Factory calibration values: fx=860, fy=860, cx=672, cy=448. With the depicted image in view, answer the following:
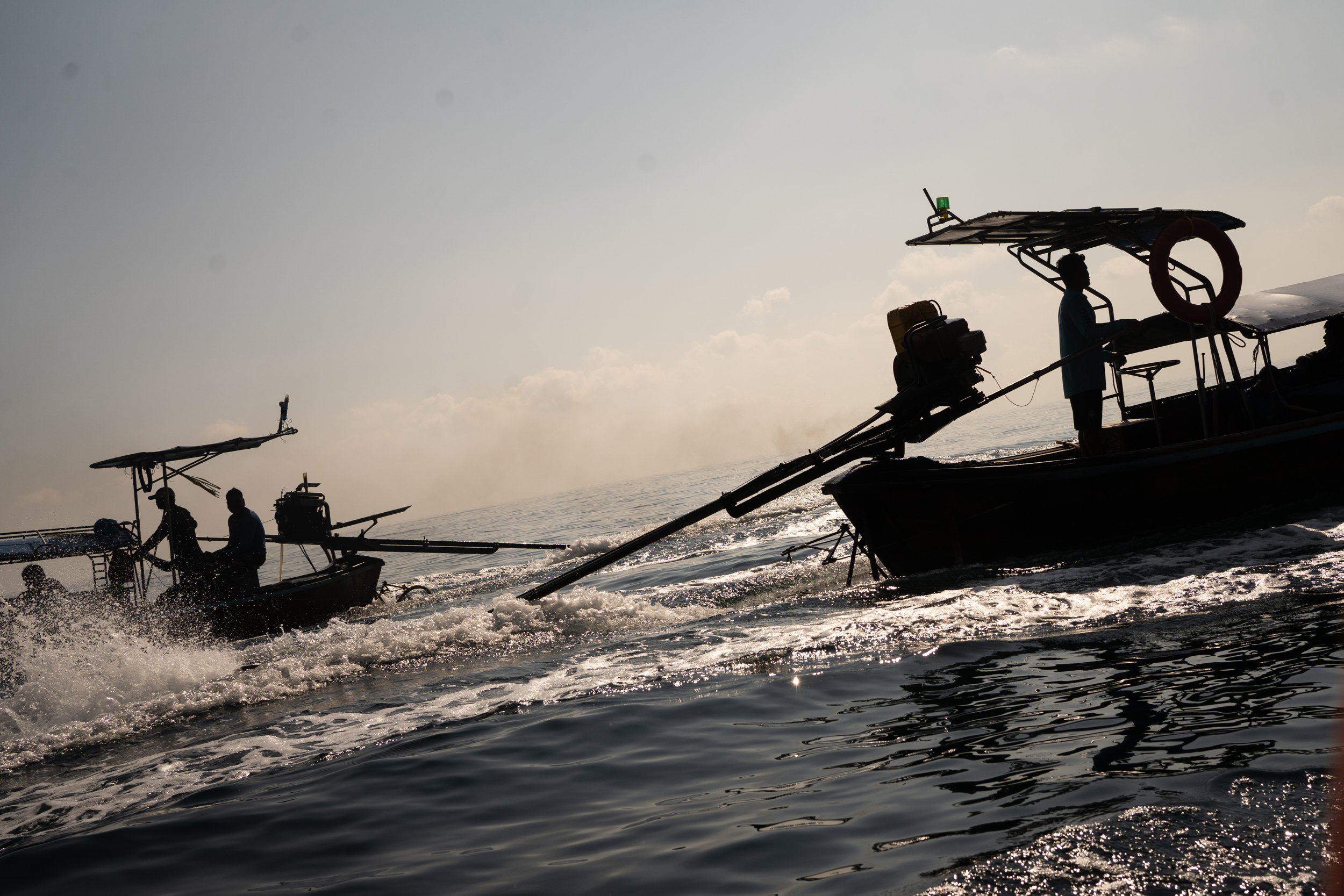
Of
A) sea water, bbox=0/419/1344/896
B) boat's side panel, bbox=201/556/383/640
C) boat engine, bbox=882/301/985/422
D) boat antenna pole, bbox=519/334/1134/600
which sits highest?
boat engine, bbox=882/301/985/422

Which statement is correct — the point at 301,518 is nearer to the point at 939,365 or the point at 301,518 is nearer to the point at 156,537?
the point at 156,537

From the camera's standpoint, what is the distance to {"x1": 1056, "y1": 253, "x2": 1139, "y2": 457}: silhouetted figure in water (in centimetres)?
974

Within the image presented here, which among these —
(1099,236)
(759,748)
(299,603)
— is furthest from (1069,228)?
(299,603)

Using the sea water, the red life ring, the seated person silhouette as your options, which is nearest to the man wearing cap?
the sea water

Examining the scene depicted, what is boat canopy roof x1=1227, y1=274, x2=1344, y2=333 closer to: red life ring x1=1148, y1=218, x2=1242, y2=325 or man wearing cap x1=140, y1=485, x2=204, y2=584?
red life ring x1=1148, y1=218, x2=1242, y2=325

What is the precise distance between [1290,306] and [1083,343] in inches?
124

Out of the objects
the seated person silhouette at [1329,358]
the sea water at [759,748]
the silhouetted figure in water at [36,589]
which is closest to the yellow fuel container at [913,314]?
the sea water at [759,748]

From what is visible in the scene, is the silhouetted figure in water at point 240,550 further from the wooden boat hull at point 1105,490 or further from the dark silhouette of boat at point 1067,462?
the wooden boat hull at point 1105,490

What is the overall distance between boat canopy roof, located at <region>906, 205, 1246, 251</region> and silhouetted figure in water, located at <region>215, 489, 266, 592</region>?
1225 centimetres

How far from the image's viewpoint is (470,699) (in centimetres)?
708

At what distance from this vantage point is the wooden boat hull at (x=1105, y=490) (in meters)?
9.50

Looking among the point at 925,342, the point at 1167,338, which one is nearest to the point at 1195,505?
the point at 1167,338

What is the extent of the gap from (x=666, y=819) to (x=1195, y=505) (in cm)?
818

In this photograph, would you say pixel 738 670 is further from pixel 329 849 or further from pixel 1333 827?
pixel 1333 827
